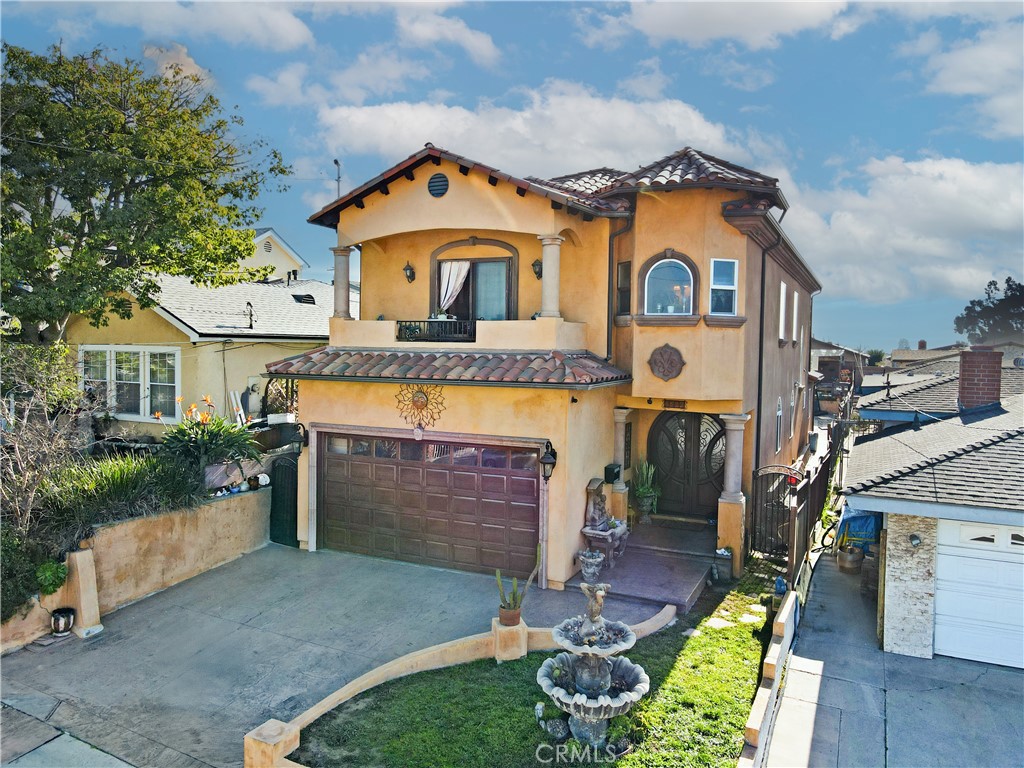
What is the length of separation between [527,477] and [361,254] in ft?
22.4

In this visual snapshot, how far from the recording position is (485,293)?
13578 mm

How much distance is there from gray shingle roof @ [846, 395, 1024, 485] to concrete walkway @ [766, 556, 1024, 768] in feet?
8.44

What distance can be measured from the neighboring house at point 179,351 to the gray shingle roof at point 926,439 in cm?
1472

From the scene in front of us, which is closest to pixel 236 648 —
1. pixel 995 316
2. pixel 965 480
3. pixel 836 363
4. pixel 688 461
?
pixel 688 461

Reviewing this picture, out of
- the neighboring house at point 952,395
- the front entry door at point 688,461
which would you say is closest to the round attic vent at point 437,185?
the front entry door at point 688,461

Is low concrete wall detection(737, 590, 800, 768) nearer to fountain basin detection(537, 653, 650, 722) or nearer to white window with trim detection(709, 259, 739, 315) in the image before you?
fountain basin detection(537, 653, 650, 722)

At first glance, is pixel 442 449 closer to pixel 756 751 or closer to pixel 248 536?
pixel 248 536

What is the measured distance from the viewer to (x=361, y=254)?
14.8 m

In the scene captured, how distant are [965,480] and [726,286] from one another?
499cm

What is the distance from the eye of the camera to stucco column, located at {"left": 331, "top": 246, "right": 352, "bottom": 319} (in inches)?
547

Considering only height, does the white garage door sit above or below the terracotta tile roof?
below

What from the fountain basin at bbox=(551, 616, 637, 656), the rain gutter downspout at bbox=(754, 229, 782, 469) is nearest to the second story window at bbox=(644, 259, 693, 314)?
the rain gutter downspout at bbox=(754, 229, 782, 469)

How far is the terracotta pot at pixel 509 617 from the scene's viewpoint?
8609 millimetres

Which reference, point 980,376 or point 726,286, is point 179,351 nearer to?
point 726,286
